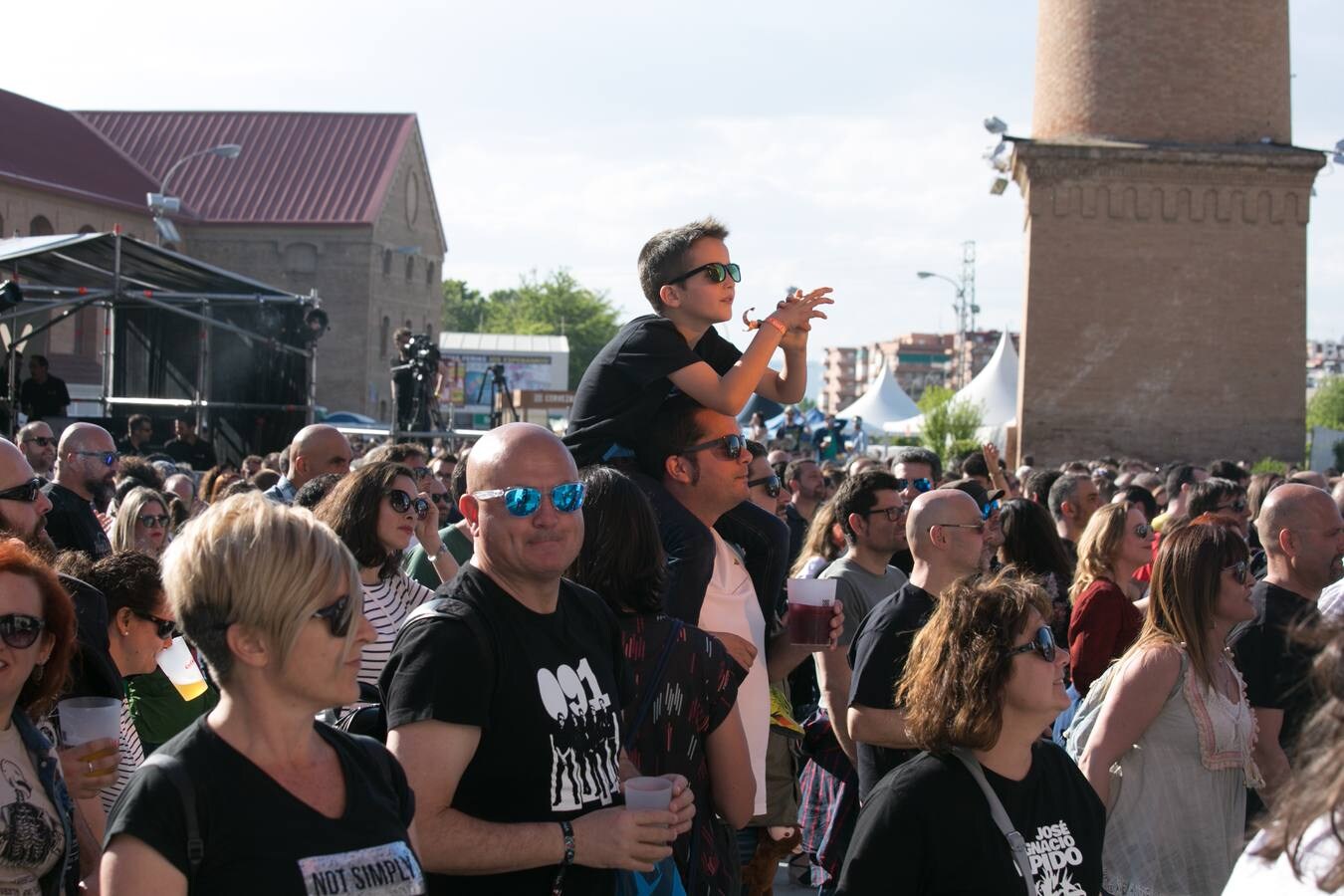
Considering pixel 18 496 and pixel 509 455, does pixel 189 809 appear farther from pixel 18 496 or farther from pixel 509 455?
pixel 18 496

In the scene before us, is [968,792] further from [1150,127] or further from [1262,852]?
[1150,127]

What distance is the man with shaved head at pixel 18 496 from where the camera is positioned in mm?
5477

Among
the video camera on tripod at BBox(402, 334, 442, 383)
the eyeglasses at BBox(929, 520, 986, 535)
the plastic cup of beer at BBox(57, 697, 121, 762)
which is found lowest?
the plastic cup of beer at BBox(57, 697, 121, 762)

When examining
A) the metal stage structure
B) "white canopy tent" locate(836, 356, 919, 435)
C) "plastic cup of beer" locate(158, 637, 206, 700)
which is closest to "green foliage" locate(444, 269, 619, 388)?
"white canopy tent" locate(836, 356, 919, 435)

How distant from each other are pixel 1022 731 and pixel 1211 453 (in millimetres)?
29486

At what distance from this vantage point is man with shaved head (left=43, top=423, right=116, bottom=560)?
762cm

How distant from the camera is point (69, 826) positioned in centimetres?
363

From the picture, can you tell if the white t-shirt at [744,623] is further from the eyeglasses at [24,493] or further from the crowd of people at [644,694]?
the eyeglasses at [24,493]

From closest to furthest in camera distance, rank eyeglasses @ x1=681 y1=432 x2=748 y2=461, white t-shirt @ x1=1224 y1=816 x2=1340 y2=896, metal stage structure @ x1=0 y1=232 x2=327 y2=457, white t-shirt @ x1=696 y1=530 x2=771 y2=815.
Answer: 1. white t-shirt @ x1=1224 y1=816 x2=1340 y2=896
2. white t-shirt @ x1=696 y1=530 x2=771 y2=815
3. eyeglasses @ x1=681 y1=432 x2=748 y2=461
4. metal stage structure @ x1=0 y1=232 x2=327 y2=457

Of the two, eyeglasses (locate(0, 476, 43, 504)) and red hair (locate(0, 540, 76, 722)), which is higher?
eyeglasses (locate(0, 476, 43, 504))

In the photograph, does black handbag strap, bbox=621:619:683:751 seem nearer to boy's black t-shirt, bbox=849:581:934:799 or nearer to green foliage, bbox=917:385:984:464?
boy's black t-shirt, bbox=849:581:934:799

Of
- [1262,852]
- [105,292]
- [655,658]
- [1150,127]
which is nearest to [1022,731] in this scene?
[655,658]

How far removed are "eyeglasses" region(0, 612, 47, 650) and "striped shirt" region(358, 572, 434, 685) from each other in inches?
72.0

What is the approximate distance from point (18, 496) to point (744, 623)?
9.01 feet
